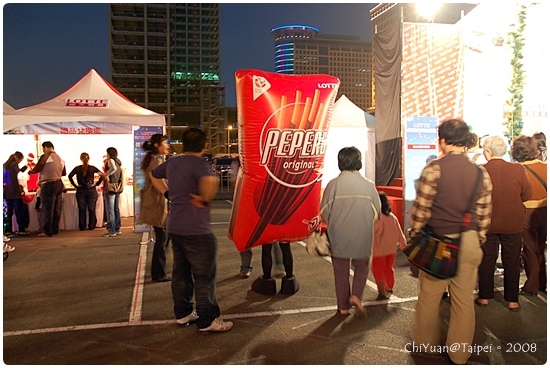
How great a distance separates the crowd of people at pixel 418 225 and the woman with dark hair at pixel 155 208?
11 millimetres

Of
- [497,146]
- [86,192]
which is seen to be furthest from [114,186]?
[497,146]

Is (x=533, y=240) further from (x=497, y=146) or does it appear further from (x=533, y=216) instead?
(x=497, y=146)

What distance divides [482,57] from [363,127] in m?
3.43

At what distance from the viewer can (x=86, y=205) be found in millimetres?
9000

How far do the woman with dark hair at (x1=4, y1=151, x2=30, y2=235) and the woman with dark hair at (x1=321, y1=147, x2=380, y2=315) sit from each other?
654cm

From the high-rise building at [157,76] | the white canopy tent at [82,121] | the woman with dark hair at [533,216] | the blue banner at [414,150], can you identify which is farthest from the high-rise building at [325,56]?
the woman with dark hair at [533,216]

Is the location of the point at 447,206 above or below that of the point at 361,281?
above

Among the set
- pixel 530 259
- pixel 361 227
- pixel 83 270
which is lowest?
pixel 83 270

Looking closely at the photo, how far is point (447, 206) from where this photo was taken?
2.98 metres

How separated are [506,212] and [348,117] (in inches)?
290

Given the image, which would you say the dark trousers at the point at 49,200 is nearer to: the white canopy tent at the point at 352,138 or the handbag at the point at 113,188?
the handbag at the point at 113,188

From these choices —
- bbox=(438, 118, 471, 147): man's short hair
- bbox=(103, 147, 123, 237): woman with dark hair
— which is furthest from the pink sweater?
bbox=(103, 147, 123, 237): woman with dark hair

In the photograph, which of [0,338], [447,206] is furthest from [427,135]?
[0,338]

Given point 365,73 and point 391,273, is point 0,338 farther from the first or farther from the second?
point 365,73
